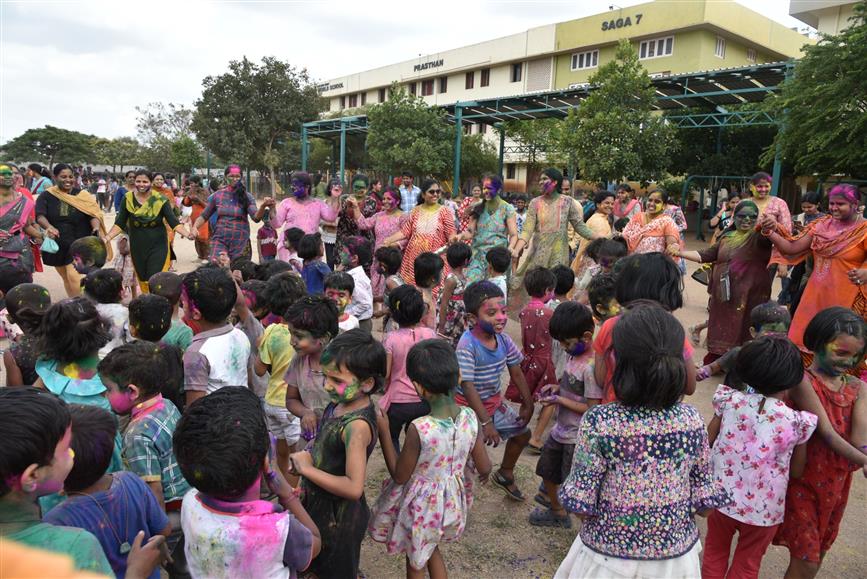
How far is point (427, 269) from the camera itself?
13.1 feet

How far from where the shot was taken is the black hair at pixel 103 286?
3.28 metres

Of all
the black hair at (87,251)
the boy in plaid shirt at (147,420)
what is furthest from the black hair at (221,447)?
the black hair at (87,251)

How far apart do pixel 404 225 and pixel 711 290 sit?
2.88m

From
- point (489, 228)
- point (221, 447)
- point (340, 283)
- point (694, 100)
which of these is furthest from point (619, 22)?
point (221, 447)

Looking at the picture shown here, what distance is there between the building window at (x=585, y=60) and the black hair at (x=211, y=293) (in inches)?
1315

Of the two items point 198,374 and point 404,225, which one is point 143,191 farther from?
point 198,374

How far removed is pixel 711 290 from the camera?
521 centimetres

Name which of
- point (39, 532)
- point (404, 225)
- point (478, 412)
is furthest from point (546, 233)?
point (39, 532)

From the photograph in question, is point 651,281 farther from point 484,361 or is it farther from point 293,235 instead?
point 293,235

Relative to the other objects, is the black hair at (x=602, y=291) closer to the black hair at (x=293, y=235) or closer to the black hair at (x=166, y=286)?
the black hair at (x=166, y=286)

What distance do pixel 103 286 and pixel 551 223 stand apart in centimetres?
442

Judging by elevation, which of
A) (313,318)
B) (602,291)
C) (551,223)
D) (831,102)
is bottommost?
(313,318)

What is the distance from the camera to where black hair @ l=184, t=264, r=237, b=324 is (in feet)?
9.12

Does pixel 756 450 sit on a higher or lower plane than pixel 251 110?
lower
